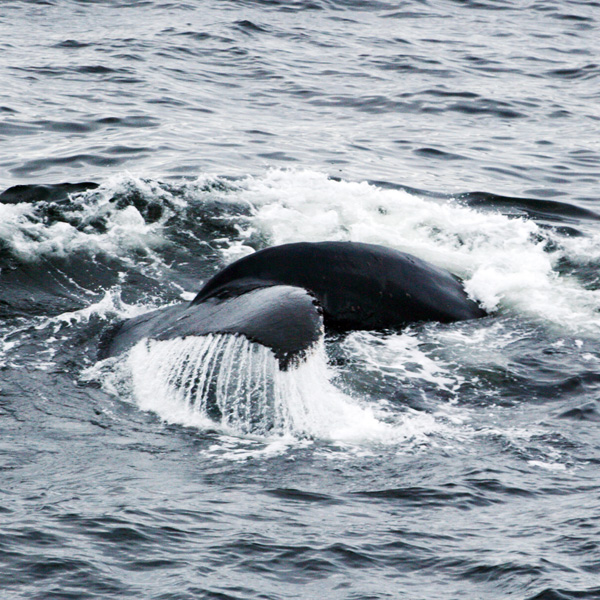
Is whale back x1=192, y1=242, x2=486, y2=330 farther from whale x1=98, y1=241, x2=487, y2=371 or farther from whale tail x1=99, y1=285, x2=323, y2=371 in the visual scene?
whale tail x1=99, y1=285, x2=323, y2=371

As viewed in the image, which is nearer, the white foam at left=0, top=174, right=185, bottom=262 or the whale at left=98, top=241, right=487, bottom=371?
the whale at left=98, top=241, right=487, bottom=371

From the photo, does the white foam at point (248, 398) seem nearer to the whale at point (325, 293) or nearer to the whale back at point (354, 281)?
the whale at point (325, 293)

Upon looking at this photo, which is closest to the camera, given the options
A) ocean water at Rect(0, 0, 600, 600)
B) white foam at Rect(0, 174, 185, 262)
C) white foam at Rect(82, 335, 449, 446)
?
ocean water at Rect(0, 0, 600, 600)

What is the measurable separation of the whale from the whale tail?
0.4 inches

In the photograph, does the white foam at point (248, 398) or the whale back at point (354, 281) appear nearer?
the white foam at point (248, 398)

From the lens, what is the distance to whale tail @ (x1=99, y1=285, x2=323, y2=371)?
19.3ft

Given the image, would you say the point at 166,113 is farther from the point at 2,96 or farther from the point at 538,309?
the point at 538,309

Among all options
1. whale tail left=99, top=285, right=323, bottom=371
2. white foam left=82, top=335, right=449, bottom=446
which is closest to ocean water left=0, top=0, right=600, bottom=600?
white foam left=82, top=335, right=449, bottom=446

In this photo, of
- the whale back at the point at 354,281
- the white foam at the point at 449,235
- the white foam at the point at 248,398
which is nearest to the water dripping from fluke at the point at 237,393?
the white foam at the point at 248,398

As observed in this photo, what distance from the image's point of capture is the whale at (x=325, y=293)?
6781 millimetres

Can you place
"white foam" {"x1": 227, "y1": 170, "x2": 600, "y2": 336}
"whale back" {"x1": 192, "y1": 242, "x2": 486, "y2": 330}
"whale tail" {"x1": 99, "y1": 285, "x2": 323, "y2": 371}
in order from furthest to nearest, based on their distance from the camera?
"white foam" {"x1": 227, "y1": 170, "x2": 600, "y2": 336} < "whale back" {"x1": 192, "y1": 242, "x2": 486, "y2": 330} < "whale tail" {"x1": 99, "y1": 285, "x2": 323, "y2": 371}

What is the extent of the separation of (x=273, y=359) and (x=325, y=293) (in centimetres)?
78

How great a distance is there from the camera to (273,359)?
713 cm

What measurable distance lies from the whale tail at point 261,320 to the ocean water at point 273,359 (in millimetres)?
157
